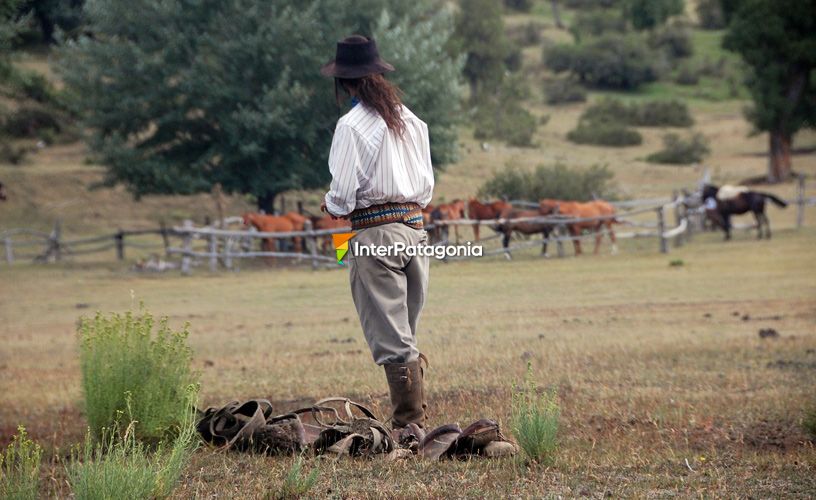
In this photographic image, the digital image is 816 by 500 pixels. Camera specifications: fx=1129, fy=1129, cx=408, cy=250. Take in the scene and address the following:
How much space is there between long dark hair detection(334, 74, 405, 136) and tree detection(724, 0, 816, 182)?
33.8 metres

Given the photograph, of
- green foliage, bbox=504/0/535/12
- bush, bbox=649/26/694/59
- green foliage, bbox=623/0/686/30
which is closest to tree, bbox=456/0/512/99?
bush, bbox=649/26/694/59

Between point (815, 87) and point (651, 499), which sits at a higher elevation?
point (815, 87)

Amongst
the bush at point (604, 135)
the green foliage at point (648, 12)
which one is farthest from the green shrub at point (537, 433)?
the green foliage at point (648, 12)

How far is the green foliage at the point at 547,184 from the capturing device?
26.2 meters

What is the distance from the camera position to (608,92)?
61219 millimetres

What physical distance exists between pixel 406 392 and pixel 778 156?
36020mm

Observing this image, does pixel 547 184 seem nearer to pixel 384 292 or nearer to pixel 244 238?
pixel 244 238

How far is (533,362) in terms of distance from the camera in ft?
29.5

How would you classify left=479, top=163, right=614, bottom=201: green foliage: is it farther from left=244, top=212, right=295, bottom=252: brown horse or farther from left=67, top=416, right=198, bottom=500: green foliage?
left=67, top=416, right=198, bottom=500: green foliage

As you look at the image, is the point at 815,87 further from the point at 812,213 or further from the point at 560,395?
the point at 560,395

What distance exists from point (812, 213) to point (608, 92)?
3167 cm

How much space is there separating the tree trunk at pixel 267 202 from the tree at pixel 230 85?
52 millimetres

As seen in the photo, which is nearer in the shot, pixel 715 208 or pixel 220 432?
pixel 220 432

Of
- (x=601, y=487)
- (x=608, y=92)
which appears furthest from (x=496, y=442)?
(x=608, y=92)
